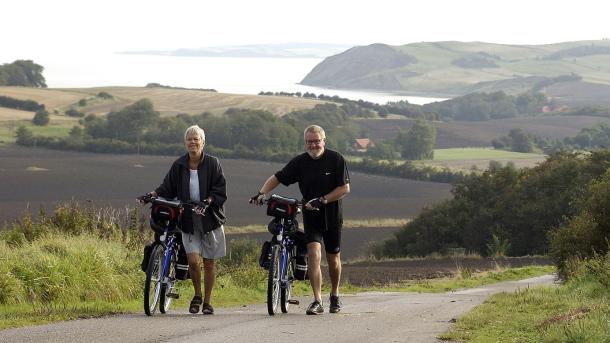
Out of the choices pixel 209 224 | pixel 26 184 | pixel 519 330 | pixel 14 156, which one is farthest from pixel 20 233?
pixel 14 156

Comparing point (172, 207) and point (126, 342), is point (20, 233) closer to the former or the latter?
point (172, 207)

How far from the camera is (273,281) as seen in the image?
12125 mm

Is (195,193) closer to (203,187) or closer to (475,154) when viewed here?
(203,187)

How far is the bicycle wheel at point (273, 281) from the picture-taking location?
12.0m

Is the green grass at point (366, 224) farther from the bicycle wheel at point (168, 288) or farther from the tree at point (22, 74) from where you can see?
the tree at point (22, 74)

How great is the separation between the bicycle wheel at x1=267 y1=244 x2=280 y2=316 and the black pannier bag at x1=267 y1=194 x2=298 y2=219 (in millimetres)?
369

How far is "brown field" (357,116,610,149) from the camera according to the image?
149 meters

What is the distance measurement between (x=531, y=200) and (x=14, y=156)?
2524 inches

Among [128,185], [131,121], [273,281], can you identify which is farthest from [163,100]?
[273,281]

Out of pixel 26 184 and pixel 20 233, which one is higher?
pixel 20 233

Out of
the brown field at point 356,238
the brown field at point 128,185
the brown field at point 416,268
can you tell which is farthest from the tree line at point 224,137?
the brown field at point 416,268

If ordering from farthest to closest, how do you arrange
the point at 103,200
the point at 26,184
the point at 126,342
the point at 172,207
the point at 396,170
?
the point at 396,170
the point at 26,184
the point at 103,200
the point at 172,207
the point at 126,342

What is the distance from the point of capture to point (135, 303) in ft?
44.6

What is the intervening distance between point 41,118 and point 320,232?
126 meters
